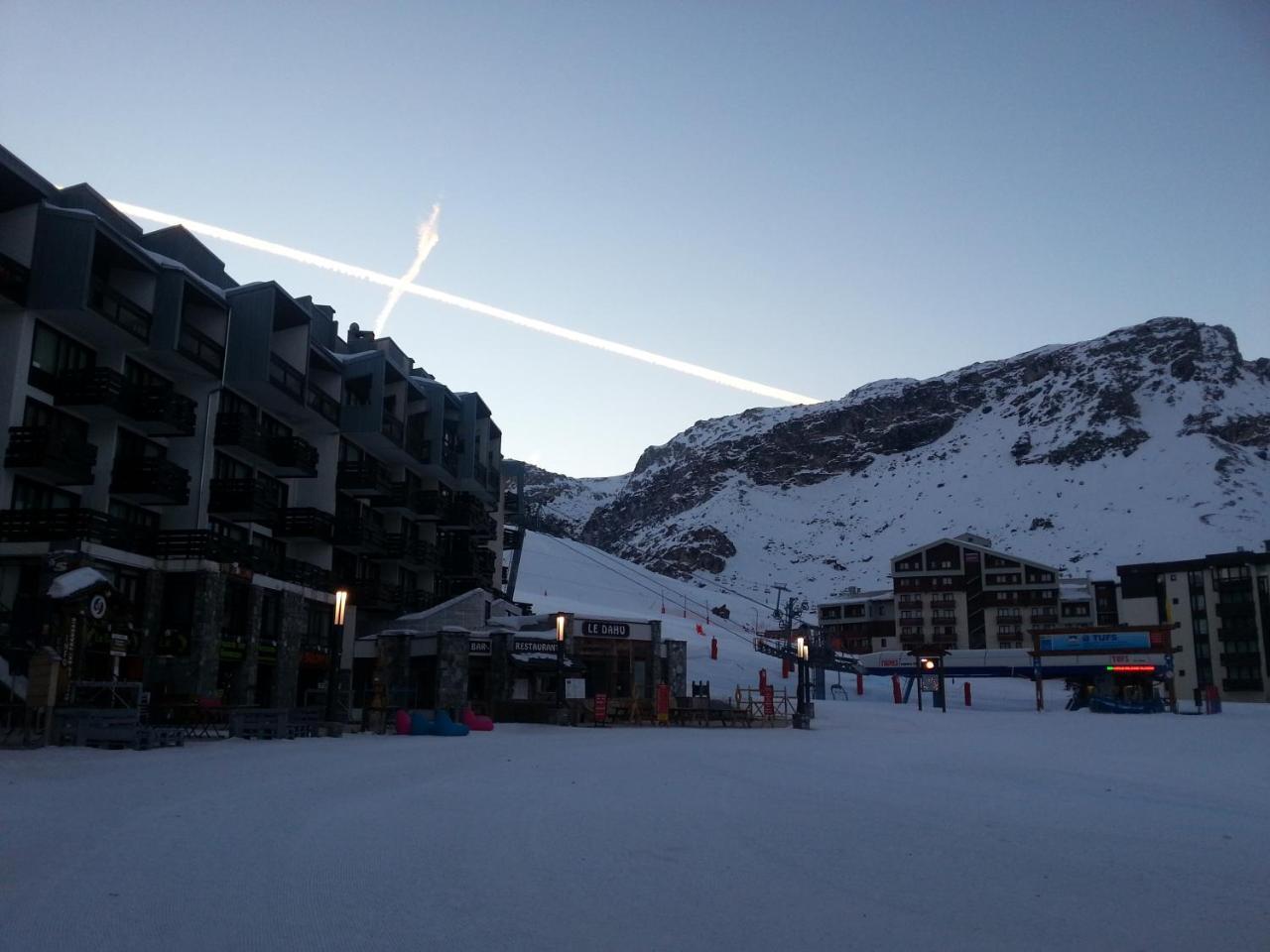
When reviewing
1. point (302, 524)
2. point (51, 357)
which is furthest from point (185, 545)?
point (302, 524)

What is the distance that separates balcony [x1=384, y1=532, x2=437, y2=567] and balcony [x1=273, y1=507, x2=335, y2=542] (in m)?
7.42

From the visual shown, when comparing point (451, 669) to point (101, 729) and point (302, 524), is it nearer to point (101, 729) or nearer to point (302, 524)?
point (302, 524)

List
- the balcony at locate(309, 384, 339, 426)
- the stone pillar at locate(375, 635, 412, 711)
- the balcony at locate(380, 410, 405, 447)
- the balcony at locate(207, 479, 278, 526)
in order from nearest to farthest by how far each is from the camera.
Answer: the balcony at locate(207, 479, 278, 526), the balcony at locate(309, 384, 339, 426), the stone pillar at locate(375, 635, 412, 711), the balcony at locate(380, 410, 405, 447)

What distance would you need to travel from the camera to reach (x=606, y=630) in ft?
162

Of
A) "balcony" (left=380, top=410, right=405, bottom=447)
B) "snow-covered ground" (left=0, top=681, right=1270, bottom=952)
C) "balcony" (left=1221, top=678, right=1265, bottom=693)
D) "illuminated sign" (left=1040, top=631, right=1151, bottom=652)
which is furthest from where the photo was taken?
"balcony" (left=1221, top=678, right=1265, bottom=693)

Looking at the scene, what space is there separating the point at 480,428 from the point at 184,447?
2773cm

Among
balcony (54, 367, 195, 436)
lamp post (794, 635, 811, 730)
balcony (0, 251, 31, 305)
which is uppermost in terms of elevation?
balcony (0, 251, 31, 305)

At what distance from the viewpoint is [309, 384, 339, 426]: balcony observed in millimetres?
45406

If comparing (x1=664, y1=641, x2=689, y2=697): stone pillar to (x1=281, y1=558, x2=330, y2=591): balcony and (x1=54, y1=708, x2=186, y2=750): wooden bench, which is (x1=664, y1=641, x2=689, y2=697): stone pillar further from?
(x1=54, y1=708, x2=186, y2=750): wooden bench

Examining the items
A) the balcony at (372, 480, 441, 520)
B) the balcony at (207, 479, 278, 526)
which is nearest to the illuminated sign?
the balcony at (372, 480, 441, 520)

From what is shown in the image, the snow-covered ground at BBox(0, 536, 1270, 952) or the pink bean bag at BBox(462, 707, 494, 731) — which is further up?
the pink bean bag at BBox(462, 707, 494, 731)

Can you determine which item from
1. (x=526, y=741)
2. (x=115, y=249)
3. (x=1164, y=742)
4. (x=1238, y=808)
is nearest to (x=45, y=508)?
(x=115, y=249)

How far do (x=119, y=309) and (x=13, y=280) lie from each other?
349cm

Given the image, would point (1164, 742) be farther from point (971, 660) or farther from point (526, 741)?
point (971, 660)
